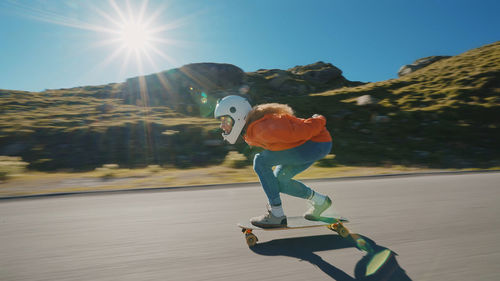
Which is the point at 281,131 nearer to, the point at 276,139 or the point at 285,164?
the point at 276,139

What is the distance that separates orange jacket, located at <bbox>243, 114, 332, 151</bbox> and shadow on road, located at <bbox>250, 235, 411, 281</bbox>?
88 cm

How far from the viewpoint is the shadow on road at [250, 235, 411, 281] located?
2.07 metres

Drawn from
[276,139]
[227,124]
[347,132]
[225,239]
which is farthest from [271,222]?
[347,132]

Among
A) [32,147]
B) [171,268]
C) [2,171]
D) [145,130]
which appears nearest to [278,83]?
[145,130]

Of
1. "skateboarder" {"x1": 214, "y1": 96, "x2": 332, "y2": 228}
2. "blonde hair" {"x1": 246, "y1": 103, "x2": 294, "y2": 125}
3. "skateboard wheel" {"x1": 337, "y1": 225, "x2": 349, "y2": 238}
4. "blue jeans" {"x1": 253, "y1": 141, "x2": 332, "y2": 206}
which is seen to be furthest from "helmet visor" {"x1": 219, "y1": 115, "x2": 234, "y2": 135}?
"skateboard wheel" {"x1": 337, "y1": 225, "x2": 349, "y2": 238}

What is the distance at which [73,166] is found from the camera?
1113 centimetres

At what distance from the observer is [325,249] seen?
2559mm

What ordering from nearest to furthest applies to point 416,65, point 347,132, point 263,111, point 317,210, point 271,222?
point 263,111, point 271,222, point 317,210, point 347,132, point 416,65

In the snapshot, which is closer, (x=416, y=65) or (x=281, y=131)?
(x=281, y=131)

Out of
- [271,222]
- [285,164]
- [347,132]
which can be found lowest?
[271,222]

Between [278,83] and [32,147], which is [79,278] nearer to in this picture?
[32,147]

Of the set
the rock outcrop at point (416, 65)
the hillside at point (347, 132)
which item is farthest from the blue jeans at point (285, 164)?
the rock outcrop at point (416, 65)

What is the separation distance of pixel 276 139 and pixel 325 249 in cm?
105

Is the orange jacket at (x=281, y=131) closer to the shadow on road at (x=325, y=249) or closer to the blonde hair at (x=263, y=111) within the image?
the blonde hair at (x=263, y=111)
